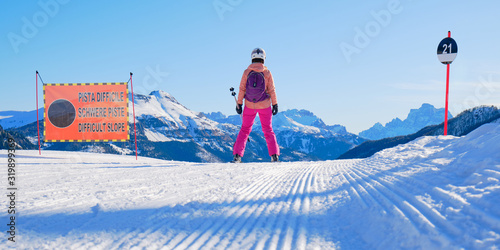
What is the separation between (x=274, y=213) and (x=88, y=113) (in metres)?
10.8

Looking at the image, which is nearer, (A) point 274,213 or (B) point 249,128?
(A) point 274,213

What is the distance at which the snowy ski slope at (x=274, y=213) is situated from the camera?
2631mm

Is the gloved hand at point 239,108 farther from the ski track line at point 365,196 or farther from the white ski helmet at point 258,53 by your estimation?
the ski track line at point 365,196

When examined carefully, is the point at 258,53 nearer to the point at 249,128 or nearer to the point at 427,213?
the point at 249,128

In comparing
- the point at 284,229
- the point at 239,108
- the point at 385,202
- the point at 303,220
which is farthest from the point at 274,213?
the point at 239,108

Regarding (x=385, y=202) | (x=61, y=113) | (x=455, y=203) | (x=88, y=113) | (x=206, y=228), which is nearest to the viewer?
(x=206, y=228)

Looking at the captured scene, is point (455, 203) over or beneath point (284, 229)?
over

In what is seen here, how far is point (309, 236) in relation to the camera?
290 centimetres

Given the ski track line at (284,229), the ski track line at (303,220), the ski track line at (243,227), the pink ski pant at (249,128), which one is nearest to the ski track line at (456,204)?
the ski track line at (303,220)

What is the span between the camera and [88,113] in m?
12.2

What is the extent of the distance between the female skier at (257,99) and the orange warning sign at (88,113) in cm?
454

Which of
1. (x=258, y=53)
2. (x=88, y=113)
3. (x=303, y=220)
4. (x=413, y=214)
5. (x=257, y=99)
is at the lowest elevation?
(x=303, y=220)

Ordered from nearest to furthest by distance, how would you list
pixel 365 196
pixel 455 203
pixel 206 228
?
pixel 206 228 → pixel 455 203 → pixel 365 196

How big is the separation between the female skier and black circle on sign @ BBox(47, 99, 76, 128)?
6.27 meters
